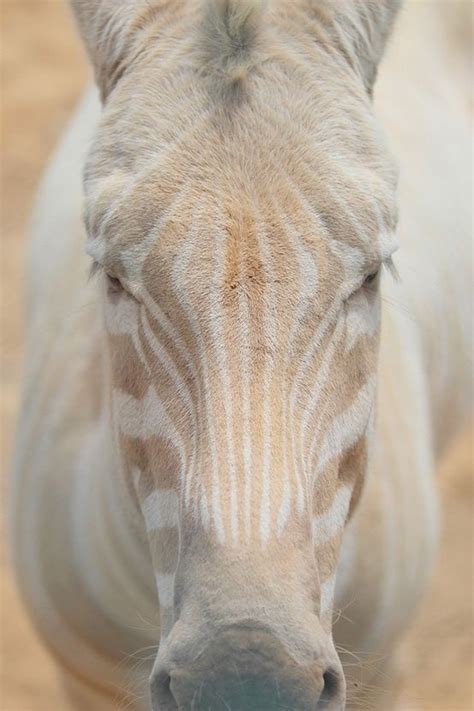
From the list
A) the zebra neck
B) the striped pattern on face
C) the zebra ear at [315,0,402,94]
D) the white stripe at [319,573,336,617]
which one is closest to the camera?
the striped pattern on face

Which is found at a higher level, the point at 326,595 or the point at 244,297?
the point at 244,297

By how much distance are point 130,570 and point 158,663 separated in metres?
1.10

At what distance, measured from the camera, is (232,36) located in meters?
2.49

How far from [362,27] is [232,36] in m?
0.48

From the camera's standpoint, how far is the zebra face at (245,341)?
208cm

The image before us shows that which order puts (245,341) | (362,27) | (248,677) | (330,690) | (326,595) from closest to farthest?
1. (248,677)
2. (330,690)
3. (245,341)
4. (326,595)
5. (362,27)

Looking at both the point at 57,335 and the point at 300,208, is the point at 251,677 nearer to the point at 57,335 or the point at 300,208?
the point at 300,208

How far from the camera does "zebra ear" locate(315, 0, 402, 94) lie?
2.75 metres

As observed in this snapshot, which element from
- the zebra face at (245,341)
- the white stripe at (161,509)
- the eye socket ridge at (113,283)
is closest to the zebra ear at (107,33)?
the zebra face at (245,341)

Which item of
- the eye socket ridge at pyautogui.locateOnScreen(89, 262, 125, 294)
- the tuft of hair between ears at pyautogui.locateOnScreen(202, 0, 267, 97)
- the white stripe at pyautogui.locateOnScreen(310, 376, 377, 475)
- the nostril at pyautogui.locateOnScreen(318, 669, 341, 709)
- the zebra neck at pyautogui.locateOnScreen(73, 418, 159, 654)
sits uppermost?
the tuft of hair between ears at pyautogui.locateOnScreen(202, 0, 267, 97)

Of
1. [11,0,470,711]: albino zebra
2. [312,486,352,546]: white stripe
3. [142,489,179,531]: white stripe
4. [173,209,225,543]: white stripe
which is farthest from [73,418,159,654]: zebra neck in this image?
[173,209,225,543]: white stripe

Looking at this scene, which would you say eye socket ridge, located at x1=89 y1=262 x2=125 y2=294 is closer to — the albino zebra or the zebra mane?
the albino zebra

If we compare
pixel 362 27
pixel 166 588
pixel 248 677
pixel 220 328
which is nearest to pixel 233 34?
pixel 362 27

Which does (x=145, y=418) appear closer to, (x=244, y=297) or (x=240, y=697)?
(x=244, y=297)
